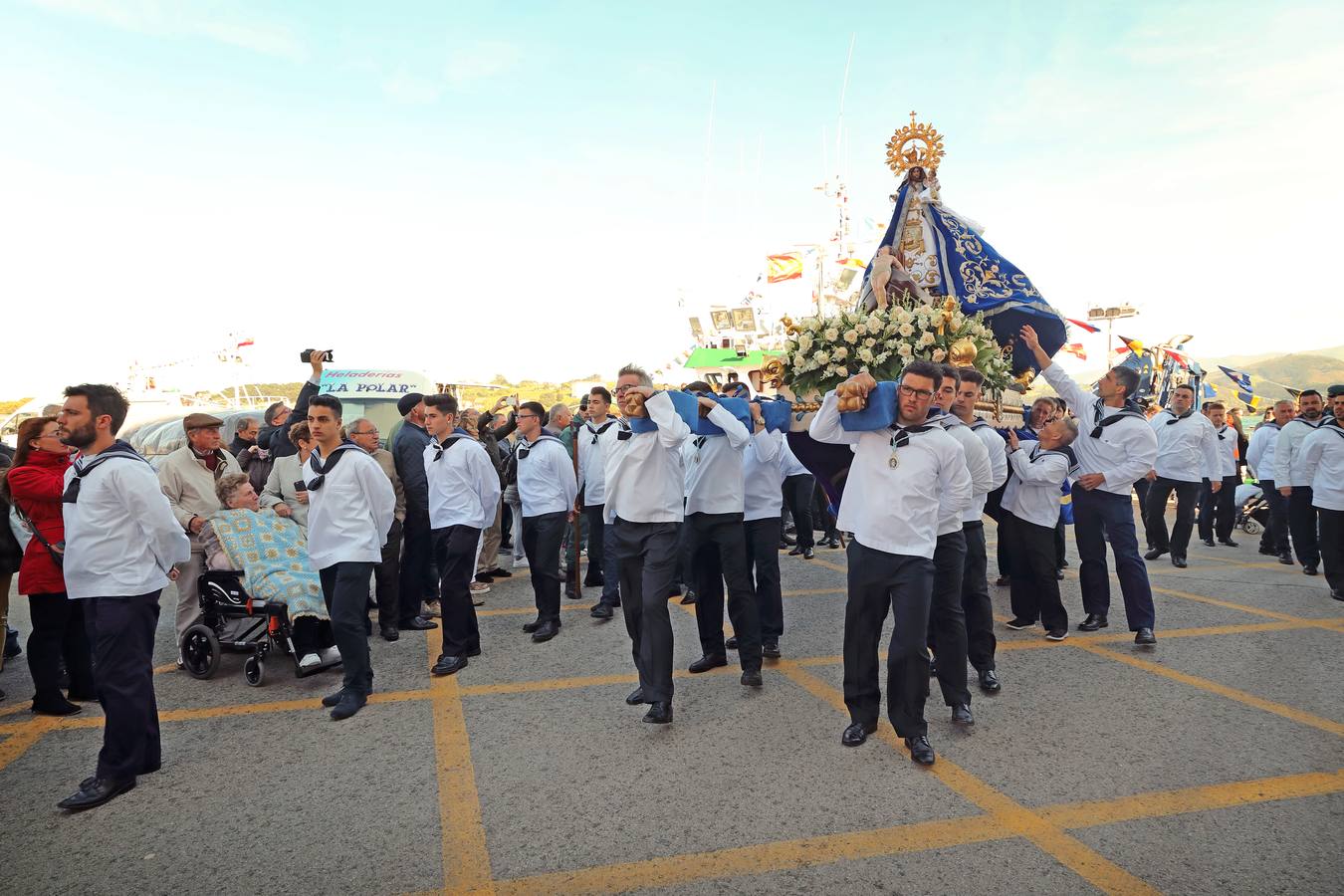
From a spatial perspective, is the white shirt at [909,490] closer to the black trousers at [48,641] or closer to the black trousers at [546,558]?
the black trousers at [546,558]

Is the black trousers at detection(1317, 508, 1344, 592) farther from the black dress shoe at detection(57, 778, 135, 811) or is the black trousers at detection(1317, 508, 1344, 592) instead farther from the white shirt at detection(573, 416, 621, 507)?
the black dress shoe at detection(57, 778, 135, 811)

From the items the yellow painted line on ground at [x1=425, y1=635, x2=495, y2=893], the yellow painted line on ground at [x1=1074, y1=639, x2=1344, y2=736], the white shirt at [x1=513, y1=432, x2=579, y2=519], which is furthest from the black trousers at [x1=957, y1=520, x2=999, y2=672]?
the white shirt at [x1=513, y1=432, x2=579, y2=519]

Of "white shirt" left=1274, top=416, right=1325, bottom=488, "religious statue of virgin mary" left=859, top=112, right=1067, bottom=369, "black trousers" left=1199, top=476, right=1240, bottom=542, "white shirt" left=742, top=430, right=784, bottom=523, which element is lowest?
"black trousers" left=1199, top=476, right=1240, bottom=542

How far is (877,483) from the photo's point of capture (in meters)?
4.41

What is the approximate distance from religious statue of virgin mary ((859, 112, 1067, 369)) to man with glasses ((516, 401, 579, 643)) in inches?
136

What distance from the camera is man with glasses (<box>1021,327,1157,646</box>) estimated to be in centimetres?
630

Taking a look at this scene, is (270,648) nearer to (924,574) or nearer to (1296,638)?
(924,574)

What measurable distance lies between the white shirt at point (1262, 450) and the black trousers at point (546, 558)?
32.2 ft

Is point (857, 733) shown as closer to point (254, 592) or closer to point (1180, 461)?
point (254, 592)

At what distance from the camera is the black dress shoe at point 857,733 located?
14.5ft

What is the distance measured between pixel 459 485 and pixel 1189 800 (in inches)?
200

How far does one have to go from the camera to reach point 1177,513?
9.92 m

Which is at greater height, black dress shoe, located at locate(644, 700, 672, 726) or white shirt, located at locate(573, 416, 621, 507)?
white shirt, located at locate(573, 416, 621, 507)

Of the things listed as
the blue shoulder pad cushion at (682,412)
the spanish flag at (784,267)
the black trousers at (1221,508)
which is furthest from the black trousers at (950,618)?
the spanish flag at (784,267)
